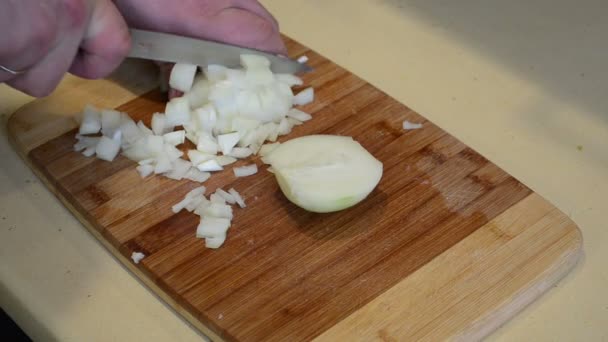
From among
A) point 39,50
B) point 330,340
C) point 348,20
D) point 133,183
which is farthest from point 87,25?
point 348,20

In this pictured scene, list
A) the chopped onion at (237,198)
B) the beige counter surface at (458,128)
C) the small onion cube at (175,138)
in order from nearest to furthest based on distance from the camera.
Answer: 1. the beige counter surface at (458,128)
2. the chopped onion at (237,198)
3. the small onion cube at (175,138)

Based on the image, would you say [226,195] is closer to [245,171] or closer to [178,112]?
[245,171]

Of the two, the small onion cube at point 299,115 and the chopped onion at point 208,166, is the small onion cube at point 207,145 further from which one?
the small onion cube at point 299,115

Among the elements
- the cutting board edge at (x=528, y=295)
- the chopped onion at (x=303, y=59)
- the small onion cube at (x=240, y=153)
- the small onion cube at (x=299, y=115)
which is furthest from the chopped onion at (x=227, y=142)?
the cutting board edge at (x=528, y=295)

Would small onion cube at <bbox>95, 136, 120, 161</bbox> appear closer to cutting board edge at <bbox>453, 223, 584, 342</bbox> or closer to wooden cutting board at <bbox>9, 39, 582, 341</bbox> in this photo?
wooden cutting board at <bbox>9, 39, 582, 341</bbox>

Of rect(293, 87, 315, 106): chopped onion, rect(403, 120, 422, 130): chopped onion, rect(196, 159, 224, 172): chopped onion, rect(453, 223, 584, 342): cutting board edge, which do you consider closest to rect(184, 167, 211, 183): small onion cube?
rect(196, 159, 224, 172): chopped onion

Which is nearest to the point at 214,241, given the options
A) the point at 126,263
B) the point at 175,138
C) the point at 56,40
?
the point at 126,263
